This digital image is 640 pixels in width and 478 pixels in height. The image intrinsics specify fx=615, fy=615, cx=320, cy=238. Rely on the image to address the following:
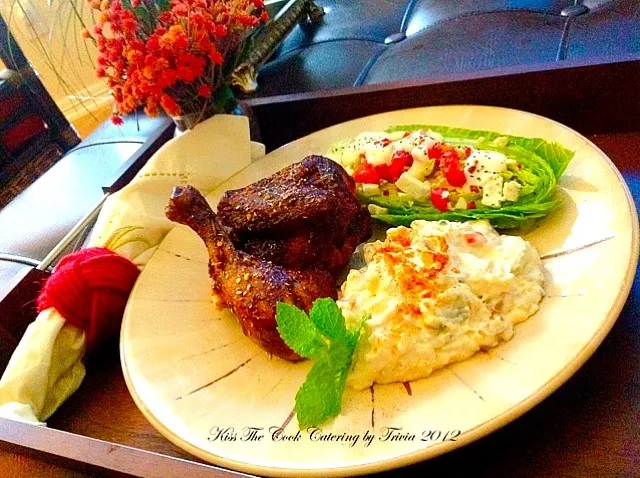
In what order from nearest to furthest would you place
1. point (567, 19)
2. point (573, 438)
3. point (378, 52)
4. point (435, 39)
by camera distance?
point (573, 438), point (567, 19), point (435, 39), point (378, 52)

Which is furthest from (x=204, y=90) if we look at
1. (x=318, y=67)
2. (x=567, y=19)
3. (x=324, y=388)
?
(x=567, y=19)

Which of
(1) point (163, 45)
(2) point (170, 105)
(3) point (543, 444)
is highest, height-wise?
(1) point (163, 45)

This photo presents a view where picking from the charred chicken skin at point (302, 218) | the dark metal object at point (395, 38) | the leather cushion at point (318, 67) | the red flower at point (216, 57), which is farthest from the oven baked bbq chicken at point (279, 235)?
the dark metal object at point (395, 38)

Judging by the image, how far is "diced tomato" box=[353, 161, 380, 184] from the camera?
1342mm

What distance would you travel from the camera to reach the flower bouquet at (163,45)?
135 centimetres

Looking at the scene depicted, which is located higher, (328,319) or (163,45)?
(163,45)

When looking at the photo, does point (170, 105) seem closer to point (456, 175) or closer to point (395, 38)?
point (456, 175)

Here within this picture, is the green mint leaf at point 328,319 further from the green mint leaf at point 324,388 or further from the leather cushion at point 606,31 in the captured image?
the leather cushion at point 606,31

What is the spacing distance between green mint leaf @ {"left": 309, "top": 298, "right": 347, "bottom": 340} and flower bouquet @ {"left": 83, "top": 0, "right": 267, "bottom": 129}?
0.71 m

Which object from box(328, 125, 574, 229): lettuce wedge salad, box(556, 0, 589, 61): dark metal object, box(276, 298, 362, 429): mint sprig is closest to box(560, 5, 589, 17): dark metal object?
box(556, 0, 589, 61): dark metal object

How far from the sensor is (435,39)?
1.82 m

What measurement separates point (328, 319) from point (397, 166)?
0.50 meters

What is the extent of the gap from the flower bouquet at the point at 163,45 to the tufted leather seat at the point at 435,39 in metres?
0.45

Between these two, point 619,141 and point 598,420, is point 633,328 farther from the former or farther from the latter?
point 619,141
